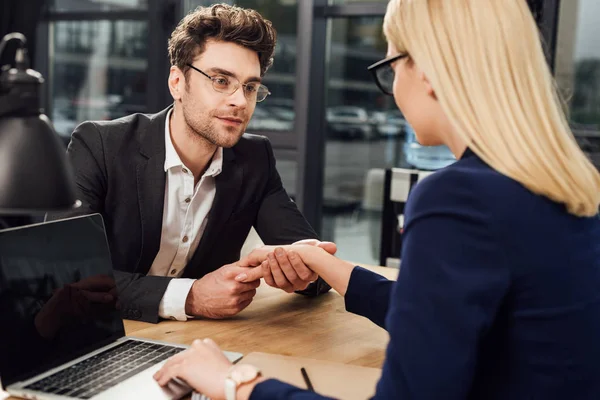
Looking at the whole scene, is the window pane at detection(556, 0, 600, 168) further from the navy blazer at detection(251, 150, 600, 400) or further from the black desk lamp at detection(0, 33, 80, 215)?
the black desk lamp at detection(0, 33, 80, 215)

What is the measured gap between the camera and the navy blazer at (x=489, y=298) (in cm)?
81

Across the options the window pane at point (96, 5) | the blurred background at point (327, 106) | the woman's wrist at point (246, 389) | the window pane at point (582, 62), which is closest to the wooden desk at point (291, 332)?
the woman's wrist at point (246, 389)

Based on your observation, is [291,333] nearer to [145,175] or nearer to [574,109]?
[145,175]

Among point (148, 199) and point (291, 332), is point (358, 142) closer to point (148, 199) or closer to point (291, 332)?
point (148, 199)

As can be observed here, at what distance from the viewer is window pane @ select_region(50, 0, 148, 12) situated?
4.59 metres

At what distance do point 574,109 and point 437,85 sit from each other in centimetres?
294

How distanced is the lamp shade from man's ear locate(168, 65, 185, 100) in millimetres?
1095

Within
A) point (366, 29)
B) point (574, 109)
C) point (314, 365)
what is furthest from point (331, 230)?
point (314, 365)

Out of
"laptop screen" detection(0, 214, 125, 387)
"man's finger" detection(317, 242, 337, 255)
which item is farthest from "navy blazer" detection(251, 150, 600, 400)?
"man's finger" detection(317, 242, 337, 255)

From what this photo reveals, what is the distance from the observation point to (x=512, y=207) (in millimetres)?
835

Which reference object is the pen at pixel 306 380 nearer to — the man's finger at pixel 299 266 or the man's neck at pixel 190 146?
the man's finger at pixel 299 266

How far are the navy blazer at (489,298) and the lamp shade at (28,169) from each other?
449 millimetres

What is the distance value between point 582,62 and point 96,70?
3254 millimetres

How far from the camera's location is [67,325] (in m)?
1.22
